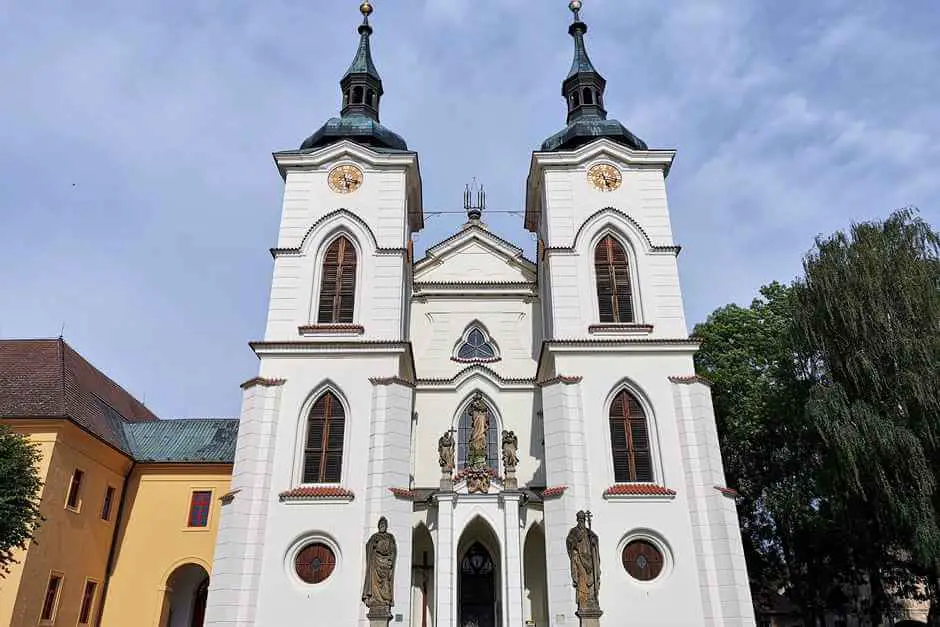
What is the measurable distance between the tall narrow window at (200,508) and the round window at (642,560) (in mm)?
13261

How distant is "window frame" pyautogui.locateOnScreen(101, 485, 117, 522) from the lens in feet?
69.9

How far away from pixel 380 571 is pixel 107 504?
1116 centimetres

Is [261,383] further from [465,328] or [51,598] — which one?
[51,598]

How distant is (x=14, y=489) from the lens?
49.2 feet

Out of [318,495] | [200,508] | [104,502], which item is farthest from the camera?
[200,508]

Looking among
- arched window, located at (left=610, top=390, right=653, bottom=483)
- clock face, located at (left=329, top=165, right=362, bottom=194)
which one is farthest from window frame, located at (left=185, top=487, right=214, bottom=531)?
arched window, located at (left=610, top=390, right=653, bottom=483)

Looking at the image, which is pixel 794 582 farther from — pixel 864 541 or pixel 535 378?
pixel 535 378

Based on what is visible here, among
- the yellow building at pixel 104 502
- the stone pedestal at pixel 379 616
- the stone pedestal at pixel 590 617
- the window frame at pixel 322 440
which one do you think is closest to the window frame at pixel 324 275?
the window frame at pixel 322 440

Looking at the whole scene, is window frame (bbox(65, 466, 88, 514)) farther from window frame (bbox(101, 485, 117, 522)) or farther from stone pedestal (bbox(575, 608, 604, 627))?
stone pedestal (bbox(575, 608, 604, 627))

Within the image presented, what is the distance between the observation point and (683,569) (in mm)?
16281

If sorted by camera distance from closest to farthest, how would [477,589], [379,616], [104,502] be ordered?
[379,616] < [477,589] < [104,502]

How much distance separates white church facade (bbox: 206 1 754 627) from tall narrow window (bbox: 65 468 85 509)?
19.7 feet

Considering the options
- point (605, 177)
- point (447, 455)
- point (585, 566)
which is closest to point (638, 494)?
point (585, 566)

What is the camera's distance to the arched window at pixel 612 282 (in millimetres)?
19734
